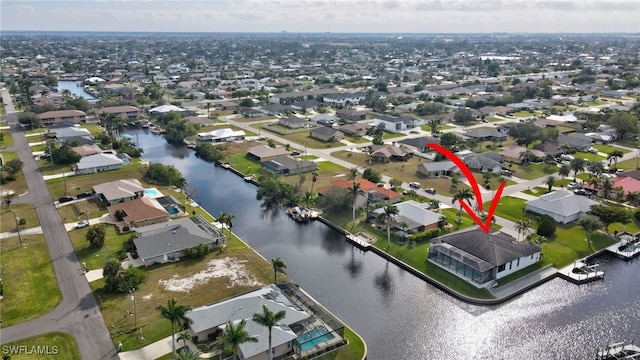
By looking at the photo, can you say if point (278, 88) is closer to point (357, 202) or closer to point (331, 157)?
point (331, 157)

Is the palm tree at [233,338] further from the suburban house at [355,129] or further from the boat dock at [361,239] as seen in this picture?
the suburban house at [355,129]

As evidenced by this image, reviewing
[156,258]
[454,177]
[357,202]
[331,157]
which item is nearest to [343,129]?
[331,157]

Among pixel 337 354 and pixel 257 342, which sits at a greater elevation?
pixel 257 342

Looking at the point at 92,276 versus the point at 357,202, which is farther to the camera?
the point at 357,202

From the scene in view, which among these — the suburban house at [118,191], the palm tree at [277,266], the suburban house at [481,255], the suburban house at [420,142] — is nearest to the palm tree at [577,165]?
the suburban house at [420,142]

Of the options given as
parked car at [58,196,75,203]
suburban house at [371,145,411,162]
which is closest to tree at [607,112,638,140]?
suburban house at [371,145,411,162]

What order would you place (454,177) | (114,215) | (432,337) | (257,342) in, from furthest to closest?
(454,177) → (114,215) → (432,337) → (257,342)

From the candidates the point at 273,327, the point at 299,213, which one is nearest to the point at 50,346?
the point at 273,327
